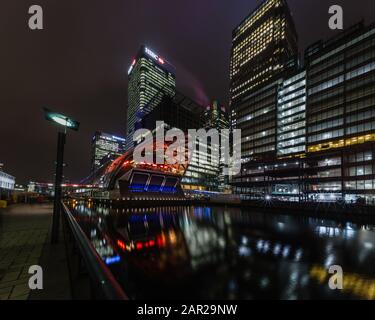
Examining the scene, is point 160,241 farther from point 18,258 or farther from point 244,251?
point 18,258

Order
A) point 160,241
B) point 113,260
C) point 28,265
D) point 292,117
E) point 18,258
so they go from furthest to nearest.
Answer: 1. point 292,117
2. point 160,241
3. point 113,260
4. point 18,258
5. point 28,265

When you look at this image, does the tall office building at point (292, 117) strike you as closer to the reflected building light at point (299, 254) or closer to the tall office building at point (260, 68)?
the tall office building at point (260, 68)

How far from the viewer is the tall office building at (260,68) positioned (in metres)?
113

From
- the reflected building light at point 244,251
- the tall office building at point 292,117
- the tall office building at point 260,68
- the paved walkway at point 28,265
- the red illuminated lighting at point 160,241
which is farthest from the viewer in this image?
the tall office building at point 260,68

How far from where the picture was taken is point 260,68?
512 feet

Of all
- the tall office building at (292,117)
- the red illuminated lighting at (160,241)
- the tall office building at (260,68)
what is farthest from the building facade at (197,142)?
the red illuminated lighting at (160,241)

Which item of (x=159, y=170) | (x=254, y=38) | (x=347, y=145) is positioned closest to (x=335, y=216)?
(x=347, y=145)

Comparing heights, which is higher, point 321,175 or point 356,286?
point 321,175

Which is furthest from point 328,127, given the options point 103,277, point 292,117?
point 103,277

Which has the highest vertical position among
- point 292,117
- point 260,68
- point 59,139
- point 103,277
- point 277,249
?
point 260,68

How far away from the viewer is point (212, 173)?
544 ft

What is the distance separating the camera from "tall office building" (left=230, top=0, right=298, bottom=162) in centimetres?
11288
